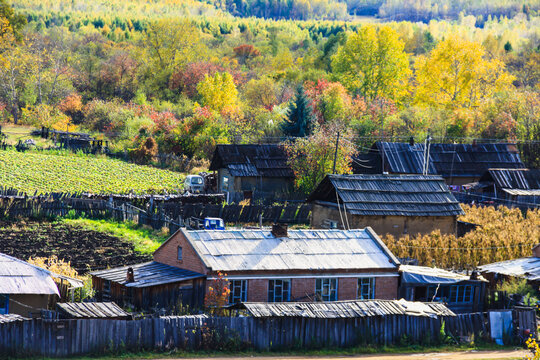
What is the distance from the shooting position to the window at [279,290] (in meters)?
32.1

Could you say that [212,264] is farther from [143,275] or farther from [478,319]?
Result: [478,319]

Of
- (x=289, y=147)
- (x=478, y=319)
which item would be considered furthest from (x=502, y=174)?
(x=478, y=319)

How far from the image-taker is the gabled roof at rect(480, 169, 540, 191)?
62.7 metres

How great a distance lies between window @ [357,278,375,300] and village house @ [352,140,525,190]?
31.0m

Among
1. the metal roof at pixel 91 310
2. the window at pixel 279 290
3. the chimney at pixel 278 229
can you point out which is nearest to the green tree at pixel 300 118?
the chimney at pixel 278 229

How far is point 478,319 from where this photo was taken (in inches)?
1240

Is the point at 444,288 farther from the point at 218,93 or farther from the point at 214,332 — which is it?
the point at 218,93

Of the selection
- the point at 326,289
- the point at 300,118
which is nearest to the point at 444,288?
the point at 326,289

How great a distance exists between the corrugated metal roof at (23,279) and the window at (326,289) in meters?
9.98

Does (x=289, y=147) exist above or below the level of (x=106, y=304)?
above

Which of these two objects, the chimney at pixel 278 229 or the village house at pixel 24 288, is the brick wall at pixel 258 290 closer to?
the chimney at pixel 278 229

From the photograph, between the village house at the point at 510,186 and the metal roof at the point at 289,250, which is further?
the village house at the point at 510,186

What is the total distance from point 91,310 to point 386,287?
1237 centimetres

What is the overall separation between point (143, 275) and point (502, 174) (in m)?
39.0
